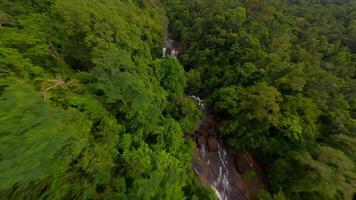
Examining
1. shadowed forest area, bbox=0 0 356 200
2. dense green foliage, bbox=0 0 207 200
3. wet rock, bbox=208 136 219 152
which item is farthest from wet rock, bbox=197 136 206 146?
dense green foliage, bbox=0 0 207 200

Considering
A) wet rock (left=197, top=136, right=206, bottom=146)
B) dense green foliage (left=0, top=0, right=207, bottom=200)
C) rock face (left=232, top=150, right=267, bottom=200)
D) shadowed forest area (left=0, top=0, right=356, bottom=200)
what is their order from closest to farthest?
dense green foliage (left=0, top=0, right=207, bottom=200) → shadowed forest area (left=0, top=0, right=356, bottom=200) → rock face (left=232, top=150, right=267, bottom=200) → wet rock (left=197, top=136, right=206, bottom=146)

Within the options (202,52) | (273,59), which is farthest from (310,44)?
(202,52)

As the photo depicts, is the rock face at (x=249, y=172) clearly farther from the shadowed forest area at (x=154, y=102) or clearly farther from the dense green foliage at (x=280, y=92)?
the dense green foliage at (x=280, y=92)

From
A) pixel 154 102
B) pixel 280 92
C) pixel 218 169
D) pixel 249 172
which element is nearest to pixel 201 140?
pixel 218 169

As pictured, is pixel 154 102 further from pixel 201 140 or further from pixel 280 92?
pixel 280 92

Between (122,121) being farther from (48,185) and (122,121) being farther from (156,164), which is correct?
(48,185)

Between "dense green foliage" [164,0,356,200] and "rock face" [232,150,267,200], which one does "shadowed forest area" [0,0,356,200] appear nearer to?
"dense green foliage" [164,0,356,200]

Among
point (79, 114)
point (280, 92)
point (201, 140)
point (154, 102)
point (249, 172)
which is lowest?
point (249, 172)
